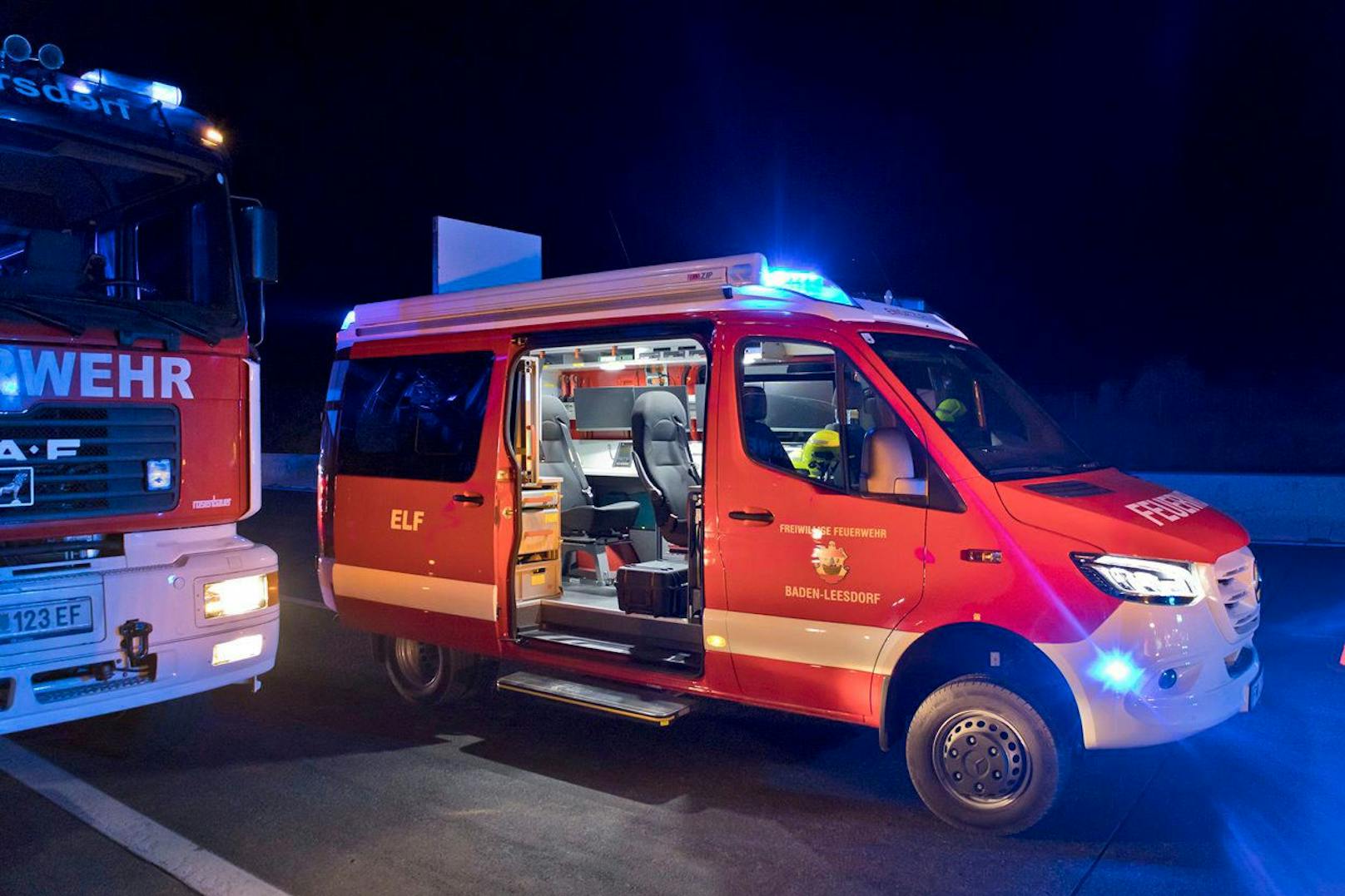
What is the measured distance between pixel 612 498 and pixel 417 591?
253 cm

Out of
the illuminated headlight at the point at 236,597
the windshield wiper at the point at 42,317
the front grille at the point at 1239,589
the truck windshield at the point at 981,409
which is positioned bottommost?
the illuminated headlight at the point at 236,597

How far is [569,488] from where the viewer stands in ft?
25.5

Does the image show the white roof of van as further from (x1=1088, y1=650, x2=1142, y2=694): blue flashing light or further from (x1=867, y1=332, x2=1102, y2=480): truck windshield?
(x1=1088, y1=650, x2=1142, y2=694): blue flashing light

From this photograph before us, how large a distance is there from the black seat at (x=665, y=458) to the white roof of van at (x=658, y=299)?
53.1 inches

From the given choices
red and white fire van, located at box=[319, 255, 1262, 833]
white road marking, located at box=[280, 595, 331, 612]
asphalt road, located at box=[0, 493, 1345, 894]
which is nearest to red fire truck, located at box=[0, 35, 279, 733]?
asphalt road, located at box=[0, 493, 1345, 894]

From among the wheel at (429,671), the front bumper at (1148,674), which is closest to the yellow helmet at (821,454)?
the front bumper at (1148,674)

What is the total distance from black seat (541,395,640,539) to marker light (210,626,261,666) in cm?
263

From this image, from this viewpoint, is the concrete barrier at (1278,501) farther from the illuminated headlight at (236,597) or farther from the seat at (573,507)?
the illuminated headlight at (236,597)

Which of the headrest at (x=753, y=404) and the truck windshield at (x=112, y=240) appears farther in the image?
the headrest at (x=753, y=404)

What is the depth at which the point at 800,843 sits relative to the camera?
4.42 metres

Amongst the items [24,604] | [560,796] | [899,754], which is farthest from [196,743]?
[899,754]

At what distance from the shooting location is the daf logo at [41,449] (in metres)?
4.73

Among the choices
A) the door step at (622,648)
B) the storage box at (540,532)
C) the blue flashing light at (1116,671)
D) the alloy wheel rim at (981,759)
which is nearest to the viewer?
the blue flashing light at (1116,671)

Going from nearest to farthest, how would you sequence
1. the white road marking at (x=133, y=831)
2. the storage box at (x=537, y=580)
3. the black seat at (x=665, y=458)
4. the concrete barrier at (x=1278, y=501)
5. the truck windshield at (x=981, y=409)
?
the white road marking at (x=133, y=831) < the truck windshield at (x=981, y=409) < the storage box at (x=537, y=580) < the black seat at (x=665, y=458) < the concrete barrier at (x=1278, y=501)
